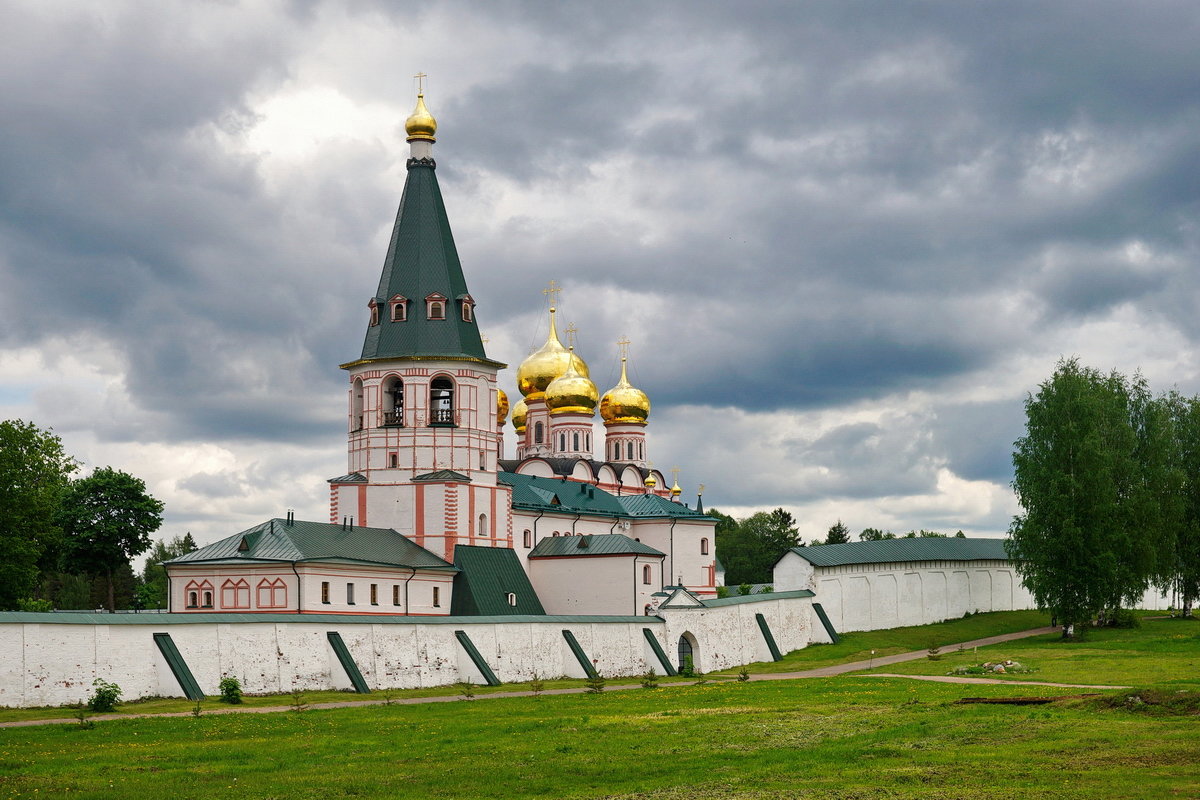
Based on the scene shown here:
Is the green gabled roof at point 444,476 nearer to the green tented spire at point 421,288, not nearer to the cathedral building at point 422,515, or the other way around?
the cathedral building at point 422,515

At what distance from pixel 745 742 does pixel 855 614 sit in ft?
119

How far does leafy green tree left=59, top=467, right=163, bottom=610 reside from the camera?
61.1 m

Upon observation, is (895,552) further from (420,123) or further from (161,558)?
(161,558)

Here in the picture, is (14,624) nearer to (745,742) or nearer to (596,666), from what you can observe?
(745,742)

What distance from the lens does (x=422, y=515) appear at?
48250mm

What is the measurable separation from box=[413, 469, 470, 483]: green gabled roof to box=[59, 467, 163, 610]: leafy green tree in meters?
19.7

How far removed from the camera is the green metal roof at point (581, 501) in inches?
2261

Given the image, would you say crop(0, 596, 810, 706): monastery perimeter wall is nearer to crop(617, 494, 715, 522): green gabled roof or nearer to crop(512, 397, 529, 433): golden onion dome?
crop(617, 494, 715, 522): green gabled roof

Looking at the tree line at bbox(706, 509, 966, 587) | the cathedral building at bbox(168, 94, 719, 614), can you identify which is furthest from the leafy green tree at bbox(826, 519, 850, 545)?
the cathedral building at bbox(168, 94, 719, 614)

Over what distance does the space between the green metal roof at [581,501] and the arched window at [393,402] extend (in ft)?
23.4

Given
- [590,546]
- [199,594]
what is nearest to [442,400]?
[590,546]

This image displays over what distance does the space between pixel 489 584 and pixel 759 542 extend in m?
62.7

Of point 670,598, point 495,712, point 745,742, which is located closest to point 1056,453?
point 670,598

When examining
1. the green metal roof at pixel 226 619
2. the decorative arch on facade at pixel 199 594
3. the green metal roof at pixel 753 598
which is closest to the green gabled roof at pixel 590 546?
the green metal roof at pixel 753 598
